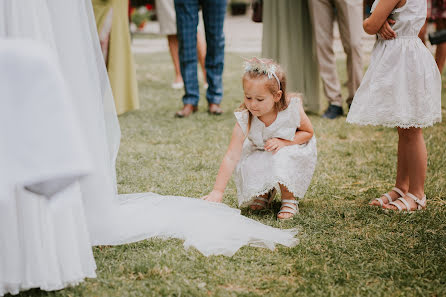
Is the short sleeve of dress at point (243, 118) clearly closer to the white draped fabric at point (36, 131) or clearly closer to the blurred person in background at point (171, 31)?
the white draped fabric at point (36, 131)

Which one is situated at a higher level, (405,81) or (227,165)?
(405,81)

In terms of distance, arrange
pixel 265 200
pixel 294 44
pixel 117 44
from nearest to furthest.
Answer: pixel 265 200, pixel 117 44, pixel 294 44

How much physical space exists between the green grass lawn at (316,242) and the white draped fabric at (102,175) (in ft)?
0.22

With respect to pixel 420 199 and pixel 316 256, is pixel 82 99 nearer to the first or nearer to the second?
pixel 316 256

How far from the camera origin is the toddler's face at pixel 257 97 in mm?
2545

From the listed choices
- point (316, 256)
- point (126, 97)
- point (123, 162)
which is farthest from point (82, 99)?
point (126, 97)

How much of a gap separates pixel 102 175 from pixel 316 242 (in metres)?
0.91

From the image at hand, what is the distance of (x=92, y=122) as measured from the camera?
2.11 m

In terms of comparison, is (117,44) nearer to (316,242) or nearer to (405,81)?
(405,81)

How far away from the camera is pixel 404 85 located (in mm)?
2656

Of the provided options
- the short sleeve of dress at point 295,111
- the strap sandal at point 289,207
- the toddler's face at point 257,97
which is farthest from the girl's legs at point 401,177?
the toddler's face at point 257,97

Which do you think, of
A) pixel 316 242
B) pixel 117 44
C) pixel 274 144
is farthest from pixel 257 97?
pixel 117 44

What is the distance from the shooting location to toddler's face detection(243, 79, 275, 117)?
8.35 feet

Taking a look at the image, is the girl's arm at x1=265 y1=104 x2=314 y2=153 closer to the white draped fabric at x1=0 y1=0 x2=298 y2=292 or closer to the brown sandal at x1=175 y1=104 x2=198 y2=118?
the white draped fabric at x1=0 y1=0 x2=298 y2=292
